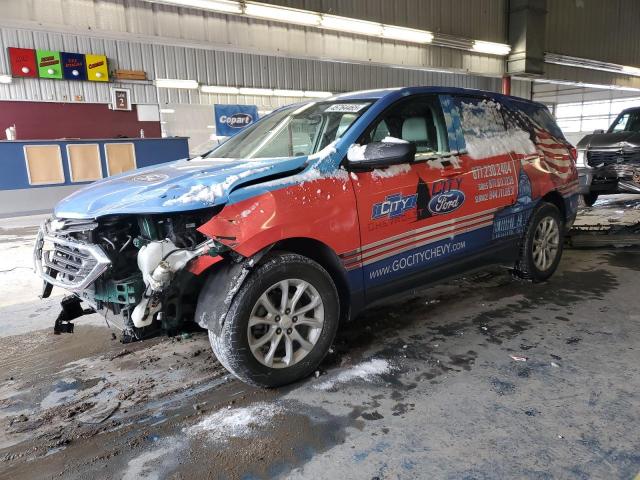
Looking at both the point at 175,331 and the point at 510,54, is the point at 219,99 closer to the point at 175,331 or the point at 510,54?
the point at 510,54

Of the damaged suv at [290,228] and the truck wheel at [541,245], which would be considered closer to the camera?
the damaged suv at [290,228]

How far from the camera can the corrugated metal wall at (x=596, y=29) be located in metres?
15.4

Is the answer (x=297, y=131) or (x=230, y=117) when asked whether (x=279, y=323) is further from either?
(x=230, y=117)

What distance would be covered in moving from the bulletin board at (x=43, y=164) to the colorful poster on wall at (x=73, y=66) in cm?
568

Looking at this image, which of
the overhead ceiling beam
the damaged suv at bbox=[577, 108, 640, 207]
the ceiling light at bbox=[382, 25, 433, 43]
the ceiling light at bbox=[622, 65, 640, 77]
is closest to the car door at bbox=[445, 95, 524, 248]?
the damaged suv at bbox=[577, 108, 640, 207]

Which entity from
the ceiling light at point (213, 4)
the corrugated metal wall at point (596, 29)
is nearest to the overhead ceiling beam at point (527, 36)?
the corrugated metal wall at point (596, 29)

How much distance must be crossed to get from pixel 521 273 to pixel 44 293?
384cm

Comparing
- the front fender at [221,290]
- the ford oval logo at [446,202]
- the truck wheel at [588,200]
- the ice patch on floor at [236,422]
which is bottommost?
the ice patch on floor at [236,422]

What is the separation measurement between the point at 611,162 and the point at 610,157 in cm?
10

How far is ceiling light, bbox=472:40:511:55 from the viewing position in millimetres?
13615

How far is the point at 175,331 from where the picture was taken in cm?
261

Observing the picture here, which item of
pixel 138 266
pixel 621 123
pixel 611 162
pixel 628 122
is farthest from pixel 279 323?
pixel 621 123

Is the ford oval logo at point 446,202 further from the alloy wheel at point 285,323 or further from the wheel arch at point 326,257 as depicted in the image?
the alloy wheel at point 285,323

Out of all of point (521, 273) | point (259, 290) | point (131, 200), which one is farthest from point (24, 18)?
point (521, 273)
